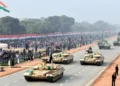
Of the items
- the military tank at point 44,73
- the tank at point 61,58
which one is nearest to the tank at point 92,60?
the tank at point 61,58

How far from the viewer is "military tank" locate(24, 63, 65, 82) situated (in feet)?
95.6

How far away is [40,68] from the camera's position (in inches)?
1226

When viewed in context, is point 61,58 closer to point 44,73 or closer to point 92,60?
point 92,60

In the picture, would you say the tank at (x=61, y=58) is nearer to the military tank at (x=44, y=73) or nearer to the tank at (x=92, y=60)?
the tank at (x=92, y=60)

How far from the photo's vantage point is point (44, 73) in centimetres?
2934

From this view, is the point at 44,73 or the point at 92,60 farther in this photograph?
the point at 92,60

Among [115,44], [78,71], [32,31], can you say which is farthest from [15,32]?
[78,71]

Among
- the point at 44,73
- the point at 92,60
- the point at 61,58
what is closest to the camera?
the point at 44,73

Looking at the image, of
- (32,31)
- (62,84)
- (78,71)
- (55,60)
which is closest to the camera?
(62,84)

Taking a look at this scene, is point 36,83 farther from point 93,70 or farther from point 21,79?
point 93,70

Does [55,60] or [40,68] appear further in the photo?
[55,60]

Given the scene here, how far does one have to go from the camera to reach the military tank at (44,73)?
95.6ft

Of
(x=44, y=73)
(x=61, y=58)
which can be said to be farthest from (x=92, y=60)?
(x=44, y=73)

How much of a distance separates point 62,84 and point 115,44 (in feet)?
218
